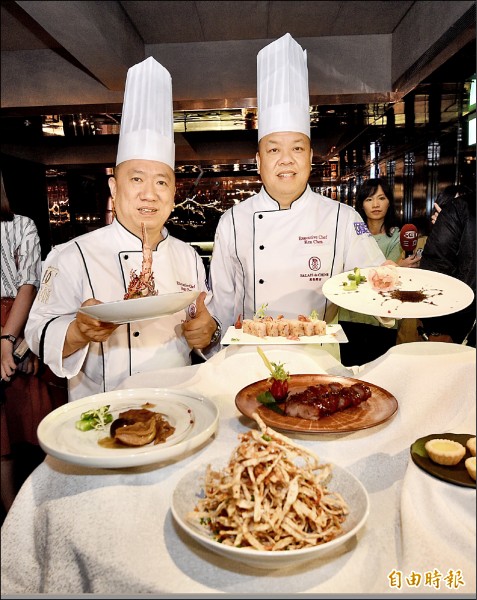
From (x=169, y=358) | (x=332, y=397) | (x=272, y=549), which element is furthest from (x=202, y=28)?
(x=272, y=549)

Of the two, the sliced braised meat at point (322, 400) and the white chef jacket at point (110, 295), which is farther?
the white chef jacket at point (110, 295)

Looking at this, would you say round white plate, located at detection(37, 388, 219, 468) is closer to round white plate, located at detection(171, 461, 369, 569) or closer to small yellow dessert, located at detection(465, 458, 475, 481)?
round white plate, located at detection(171, 461, 369, 569)

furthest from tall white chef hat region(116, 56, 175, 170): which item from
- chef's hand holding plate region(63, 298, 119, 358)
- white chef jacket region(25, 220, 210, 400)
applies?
chef's hand holding plate region(63, 298, 119, 358)

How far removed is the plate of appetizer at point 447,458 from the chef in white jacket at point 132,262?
1151 millimetres

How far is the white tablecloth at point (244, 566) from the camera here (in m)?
0.76

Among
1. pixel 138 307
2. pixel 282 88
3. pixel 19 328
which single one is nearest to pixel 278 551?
pixel 138 307

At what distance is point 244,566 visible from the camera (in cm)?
80

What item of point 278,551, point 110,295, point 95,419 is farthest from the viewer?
point 110,295

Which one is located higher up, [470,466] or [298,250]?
[298,250]

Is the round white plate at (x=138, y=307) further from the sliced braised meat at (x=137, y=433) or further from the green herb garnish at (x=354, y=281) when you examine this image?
the green herb garnish at (x=354, y=281)

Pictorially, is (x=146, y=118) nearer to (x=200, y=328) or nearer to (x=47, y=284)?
(x=47, y=284)

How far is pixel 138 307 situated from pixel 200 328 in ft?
1.95

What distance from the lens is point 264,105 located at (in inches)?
90.4

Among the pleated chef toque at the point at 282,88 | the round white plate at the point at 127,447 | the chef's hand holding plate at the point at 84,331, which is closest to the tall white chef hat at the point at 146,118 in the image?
the pleated chef toque at the point at 282,88
